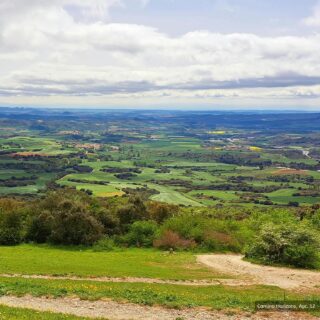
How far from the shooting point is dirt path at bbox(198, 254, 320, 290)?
36938 millimetres

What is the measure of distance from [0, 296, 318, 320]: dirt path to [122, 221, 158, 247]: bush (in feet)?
101

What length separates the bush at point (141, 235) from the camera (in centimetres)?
5753

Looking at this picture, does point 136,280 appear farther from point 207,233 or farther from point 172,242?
point 207,233

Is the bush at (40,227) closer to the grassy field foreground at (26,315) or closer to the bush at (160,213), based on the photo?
the bush at (160,213)

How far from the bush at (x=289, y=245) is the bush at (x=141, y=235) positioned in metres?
15.8

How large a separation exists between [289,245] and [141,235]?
20195 mm

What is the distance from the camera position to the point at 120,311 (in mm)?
24797

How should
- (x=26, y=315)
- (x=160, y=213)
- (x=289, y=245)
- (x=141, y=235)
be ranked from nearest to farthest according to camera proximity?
(x=26, y=315) < (x=289, y=245) < (x=141, y=235) < (x=160, y=213)

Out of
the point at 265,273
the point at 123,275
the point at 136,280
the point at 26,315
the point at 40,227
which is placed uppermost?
the point at 26,315

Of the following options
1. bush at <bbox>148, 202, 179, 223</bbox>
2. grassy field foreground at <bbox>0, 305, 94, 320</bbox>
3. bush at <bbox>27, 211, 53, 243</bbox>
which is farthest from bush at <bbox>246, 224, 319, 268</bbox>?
grassy field foreground at <bbox>0, 305, 94, 320</bbox>

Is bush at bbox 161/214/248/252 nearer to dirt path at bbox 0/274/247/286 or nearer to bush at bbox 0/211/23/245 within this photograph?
dirt path at bbox 0/274/247/286

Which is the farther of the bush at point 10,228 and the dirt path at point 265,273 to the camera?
the bush at point 10,228

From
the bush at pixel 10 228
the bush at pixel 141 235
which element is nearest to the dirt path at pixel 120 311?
the bush at pixel 141 235

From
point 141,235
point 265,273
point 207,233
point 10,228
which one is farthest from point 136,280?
point 10,228
